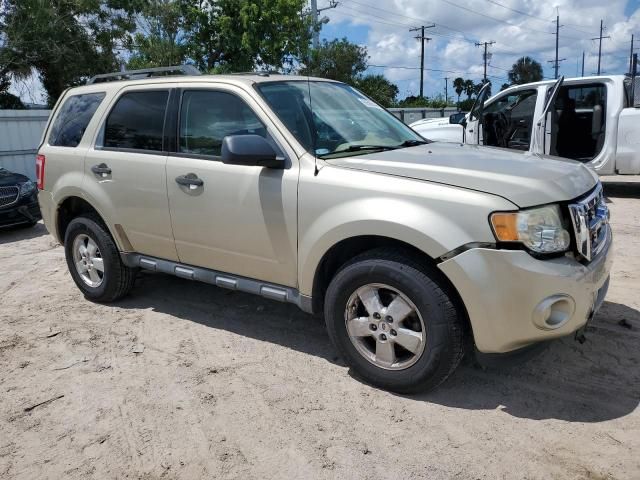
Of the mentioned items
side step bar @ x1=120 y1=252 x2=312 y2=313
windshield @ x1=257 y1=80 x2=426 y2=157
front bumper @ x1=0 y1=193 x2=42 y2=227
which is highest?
windshield @ x1=257 y1=80 x2=426 y2=157

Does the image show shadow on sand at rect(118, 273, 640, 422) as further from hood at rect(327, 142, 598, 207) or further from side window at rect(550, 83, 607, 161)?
side window at rect(550, 83, 607, 161)

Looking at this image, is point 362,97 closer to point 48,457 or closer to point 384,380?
point 384,380

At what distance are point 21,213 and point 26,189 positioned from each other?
0.52 meters

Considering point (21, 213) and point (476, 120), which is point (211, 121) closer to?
point (21, 213)

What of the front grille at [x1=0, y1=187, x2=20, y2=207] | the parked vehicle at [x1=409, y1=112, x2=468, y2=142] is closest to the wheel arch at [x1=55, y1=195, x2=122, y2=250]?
the front grille at [x1=0, y1=187, x2=20, y2=207]

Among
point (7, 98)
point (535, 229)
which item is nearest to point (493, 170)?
point (535, 229)

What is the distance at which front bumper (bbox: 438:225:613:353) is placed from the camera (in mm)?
2869

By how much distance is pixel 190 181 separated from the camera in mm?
4031

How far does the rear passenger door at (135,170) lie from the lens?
14.2 ft

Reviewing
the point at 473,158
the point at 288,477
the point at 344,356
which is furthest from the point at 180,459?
the point at 473,158

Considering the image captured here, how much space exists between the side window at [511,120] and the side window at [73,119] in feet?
22.8

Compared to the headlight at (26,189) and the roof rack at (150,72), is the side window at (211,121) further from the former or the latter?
the headlight at (26,189)

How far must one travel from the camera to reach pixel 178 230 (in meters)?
4.23

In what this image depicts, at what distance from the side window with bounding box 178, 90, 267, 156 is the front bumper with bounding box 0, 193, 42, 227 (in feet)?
19.0
